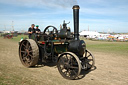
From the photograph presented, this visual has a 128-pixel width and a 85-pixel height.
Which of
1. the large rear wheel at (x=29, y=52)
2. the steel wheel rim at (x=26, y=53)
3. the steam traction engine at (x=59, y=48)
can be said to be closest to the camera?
the steam traction engine at (x=59, y=48)

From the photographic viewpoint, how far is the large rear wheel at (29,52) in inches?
213

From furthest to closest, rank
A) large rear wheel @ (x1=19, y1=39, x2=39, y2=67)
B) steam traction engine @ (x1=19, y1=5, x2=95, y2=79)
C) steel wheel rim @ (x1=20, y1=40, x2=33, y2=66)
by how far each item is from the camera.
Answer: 1. steel wheel rim @ (x1=20, y1=40, x2=33, y2=66)
2. large rear wheel @ (x1=19, y1=39, x2=39, y2=67)
3. steam traction engine @ (x1=19, y1=5, x2=95, y2=79)

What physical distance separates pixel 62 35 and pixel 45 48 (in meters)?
0.97

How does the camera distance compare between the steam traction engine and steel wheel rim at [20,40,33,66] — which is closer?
the steam traction engine

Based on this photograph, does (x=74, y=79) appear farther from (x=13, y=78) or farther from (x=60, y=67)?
(x=13, y=78)

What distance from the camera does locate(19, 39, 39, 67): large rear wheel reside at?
5.40 metres

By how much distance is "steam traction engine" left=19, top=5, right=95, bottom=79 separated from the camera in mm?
4648

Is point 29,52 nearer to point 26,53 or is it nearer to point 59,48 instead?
point 26,53

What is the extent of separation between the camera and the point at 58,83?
13.1 ft

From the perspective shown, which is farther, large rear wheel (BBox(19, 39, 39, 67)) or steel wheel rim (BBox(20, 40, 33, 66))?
steel wheel rim (BBox(20, 40, 33, 66))

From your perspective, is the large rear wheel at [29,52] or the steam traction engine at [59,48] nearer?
the steam traction engine at [59,48]

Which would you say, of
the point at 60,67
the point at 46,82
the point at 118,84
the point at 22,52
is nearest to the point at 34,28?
the point at 22,52

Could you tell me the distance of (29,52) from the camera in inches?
227

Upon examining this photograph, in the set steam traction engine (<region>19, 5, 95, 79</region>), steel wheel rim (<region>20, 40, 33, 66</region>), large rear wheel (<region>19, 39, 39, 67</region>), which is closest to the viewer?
steam traction engine (<region>19, 5, 95, 79</region>)
